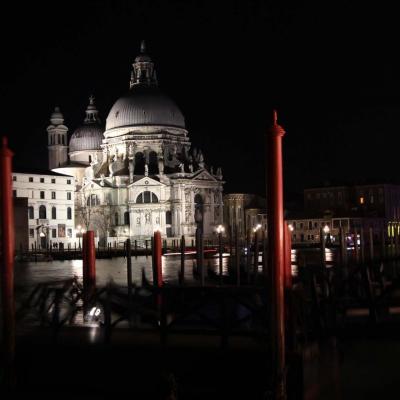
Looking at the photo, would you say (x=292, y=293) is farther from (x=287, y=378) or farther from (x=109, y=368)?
(x=109, y=368)

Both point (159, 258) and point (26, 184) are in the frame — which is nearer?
point (159, 258)

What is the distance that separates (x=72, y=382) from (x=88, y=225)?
55.1 m

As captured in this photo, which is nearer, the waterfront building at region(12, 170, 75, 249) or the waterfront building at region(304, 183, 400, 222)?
the waterfront building at region(12, 170, 75, 249)

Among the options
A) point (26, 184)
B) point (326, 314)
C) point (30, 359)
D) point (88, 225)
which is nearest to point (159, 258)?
point (326, 314)

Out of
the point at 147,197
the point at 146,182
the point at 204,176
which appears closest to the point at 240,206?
the point at 204,176

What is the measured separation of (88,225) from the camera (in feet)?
212

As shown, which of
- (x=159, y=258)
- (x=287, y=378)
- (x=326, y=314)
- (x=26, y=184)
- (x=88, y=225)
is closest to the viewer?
(x=287, y=378)

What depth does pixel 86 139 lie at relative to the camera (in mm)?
75938

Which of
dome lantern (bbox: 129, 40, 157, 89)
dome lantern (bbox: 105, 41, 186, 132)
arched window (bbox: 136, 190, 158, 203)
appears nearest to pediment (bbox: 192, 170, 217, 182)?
arched window (bbox: 136, 190, 158, 203)

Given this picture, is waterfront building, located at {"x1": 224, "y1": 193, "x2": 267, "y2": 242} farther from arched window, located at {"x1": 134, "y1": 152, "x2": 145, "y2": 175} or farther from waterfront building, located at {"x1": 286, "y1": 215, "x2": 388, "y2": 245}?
arched window, located at {"x1": 134, "y1": 152, "x2": 145, "y2": 175}

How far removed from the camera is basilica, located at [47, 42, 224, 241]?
64250mm

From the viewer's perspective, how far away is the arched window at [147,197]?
65.0m

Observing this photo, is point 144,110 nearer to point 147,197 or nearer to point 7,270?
point 147,197

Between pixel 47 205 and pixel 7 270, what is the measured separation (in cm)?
5120
